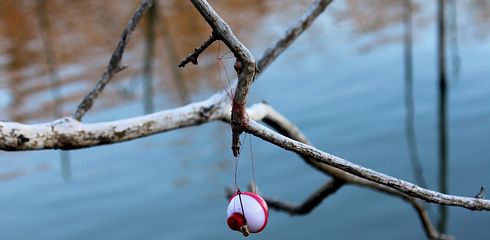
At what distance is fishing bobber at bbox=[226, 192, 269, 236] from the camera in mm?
1153

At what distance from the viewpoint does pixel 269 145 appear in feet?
17.5

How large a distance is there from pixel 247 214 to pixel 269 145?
418cm

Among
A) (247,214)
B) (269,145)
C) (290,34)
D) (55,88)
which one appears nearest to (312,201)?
Answer: (290,34)

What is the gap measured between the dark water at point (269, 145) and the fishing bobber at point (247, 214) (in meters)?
3.20

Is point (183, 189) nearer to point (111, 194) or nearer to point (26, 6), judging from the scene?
point (111, 194)

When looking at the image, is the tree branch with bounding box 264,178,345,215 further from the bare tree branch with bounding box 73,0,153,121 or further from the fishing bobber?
the fishing bobber

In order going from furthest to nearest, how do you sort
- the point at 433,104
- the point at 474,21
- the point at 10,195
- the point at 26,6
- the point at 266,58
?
1. the point at 26,6
2. the point at 474,21
3. the point at 433,104
4. the point at 10,195
5. the point at 266,58

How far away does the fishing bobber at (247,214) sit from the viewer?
115 centimetres

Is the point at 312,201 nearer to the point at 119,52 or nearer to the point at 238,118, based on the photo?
the point at 119,52

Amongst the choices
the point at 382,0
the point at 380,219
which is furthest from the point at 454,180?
the point at 382,0

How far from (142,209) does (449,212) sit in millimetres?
2133

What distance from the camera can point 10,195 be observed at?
5141 mm

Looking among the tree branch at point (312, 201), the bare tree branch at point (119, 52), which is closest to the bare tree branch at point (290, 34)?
the bare tree branch at point (119, 52)

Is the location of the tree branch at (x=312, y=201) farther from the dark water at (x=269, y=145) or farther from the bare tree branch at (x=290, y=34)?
the dark water at (x=269, y=145)
